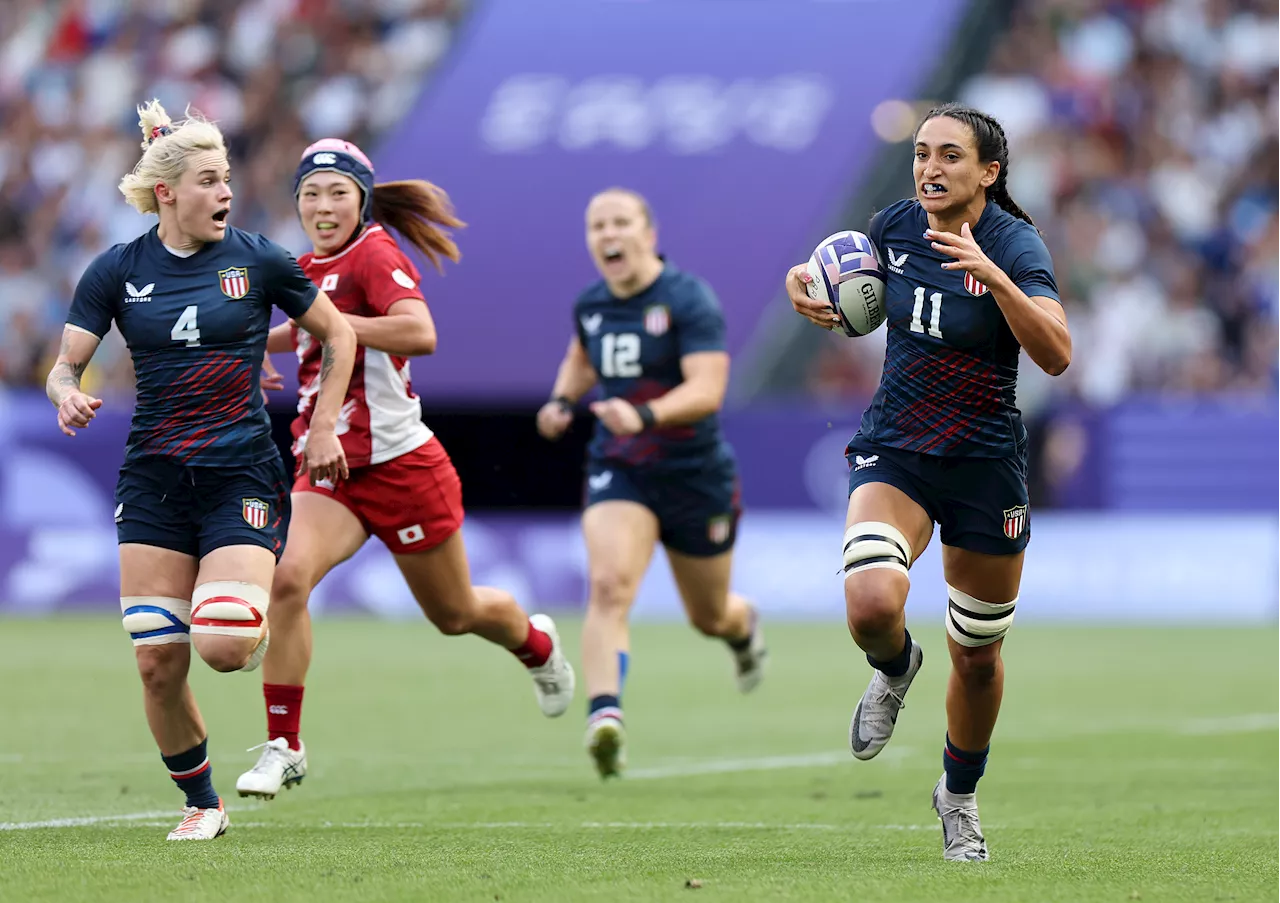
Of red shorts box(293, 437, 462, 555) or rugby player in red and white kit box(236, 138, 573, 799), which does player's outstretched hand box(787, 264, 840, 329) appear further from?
red shorts box(293, 437, 462, 555)

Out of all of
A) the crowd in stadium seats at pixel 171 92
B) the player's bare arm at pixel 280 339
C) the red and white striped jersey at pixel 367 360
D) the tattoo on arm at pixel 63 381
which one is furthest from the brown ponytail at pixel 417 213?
the crowd in stadium seats at pixel 171 92

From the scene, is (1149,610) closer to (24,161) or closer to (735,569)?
(735,569)

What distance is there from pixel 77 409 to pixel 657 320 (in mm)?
4156

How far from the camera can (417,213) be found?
8.76 meters

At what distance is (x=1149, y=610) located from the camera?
19016 mm

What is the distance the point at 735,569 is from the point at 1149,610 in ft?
13.2

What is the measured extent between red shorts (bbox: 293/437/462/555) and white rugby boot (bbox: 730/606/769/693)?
334 cm

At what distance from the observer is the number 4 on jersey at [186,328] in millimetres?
6934

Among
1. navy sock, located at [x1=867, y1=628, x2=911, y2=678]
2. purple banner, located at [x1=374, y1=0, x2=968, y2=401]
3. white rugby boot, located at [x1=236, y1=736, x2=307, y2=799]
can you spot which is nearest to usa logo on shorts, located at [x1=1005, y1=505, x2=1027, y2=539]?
navy sock, located at [x1=867, y1=628, x2=911, y2=678]

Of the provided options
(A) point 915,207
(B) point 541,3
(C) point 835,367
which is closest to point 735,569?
(C) point 835,367

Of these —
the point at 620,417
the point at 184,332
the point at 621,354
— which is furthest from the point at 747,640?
the point at 184,332

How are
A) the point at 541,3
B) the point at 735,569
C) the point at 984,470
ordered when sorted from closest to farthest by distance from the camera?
the point at 984,470
the point at 735,569
the point at 541,3

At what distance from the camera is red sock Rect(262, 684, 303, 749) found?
7.90 meters

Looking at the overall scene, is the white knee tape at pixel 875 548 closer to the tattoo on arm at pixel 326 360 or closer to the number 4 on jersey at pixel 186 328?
the tattoo on arm at pixel 326 360
